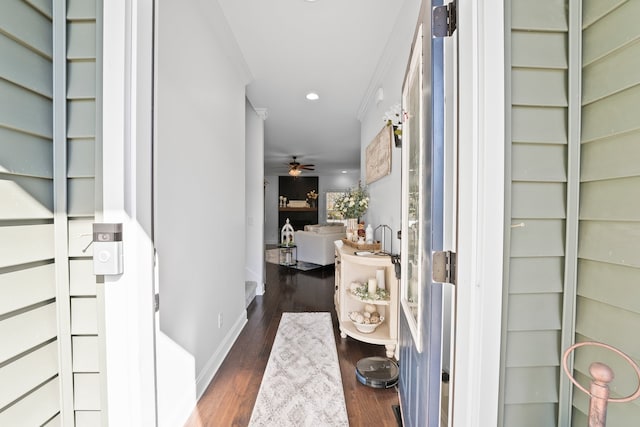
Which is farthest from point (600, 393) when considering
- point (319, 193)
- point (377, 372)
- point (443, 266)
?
point (319, 193)

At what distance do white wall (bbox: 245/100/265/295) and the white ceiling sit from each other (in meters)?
0.34

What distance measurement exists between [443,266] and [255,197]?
3.45 meters

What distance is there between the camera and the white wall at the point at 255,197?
12.9 ft

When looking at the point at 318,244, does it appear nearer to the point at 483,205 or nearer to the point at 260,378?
the point at 260,378

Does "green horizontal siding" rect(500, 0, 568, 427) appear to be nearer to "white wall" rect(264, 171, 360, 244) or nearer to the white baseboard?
the white baseboard

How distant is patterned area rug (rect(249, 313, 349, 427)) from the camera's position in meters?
1.60

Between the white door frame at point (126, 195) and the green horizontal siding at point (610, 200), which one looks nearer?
the green horizontal siding at point (610, 200)

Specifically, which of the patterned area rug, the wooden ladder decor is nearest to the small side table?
the patterned area rug

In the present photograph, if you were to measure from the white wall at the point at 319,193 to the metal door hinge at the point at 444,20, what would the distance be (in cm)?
931

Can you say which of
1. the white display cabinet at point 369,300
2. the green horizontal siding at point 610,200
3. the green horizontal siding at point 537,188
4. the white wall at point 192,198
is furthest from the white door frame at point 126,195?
the white display cabinet at point 369,300

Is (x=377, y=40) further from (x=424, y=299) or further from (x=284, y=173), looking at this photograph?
(x=284, y=173)

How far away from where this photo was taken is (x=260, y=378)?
198 centimetres

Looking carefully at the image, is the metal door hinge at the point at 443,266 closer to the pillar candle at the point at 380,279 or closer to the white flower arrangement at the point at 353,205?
the pillar candle at the point at 380,279

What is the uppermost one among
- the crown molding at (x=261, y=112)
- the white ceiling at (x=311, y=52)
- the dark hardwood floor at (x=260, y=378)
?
the white ceiling at (x=311, y=52)
